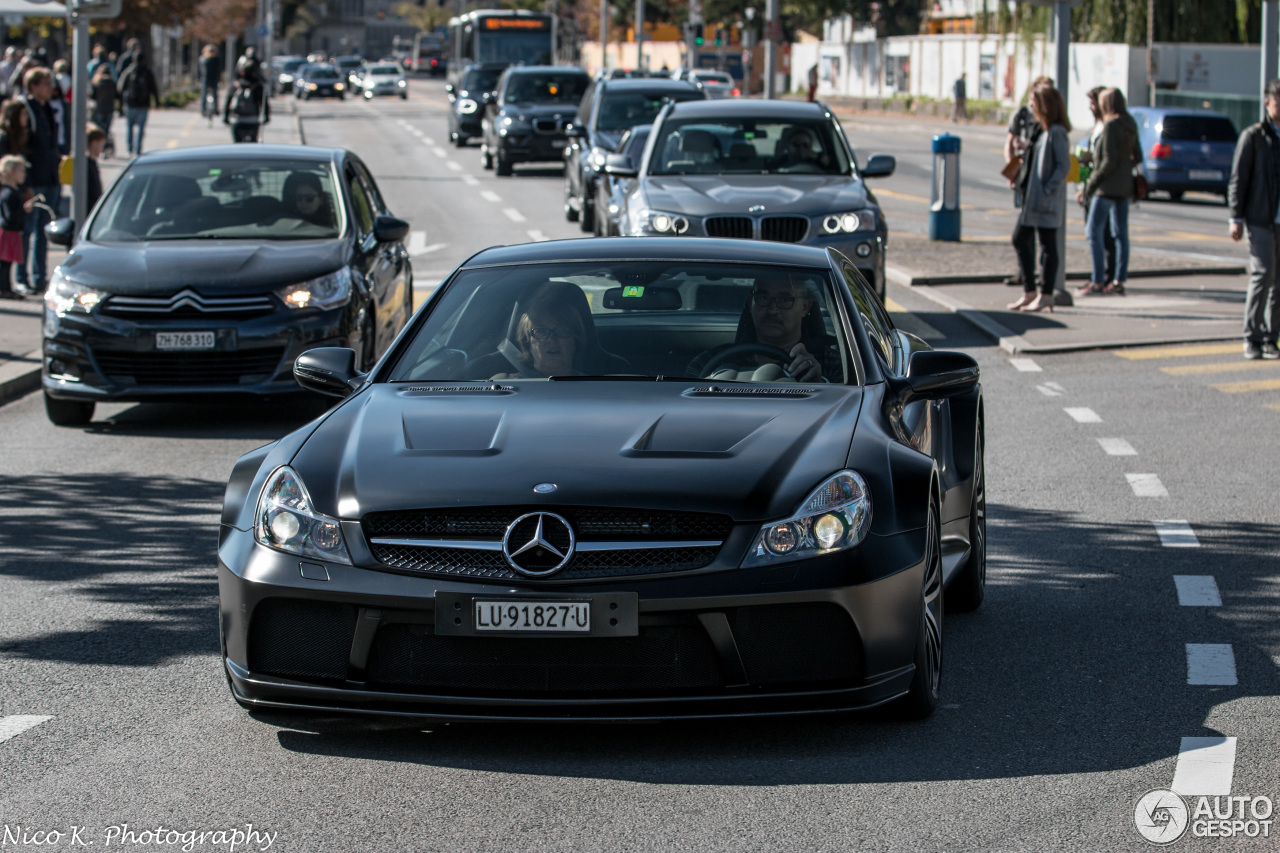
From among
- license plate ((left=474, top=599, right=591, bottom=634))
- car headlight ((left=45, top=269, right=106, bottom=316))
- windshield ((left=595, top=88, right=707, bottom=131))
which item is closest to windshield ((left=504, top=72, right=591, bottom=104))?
windshield ((left=595, top=88, right=707, bottom=131))

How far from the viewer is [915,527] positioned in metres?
5.05

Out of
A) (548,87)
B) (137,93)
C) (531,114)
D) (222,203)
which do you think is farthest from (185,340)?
(137,93)

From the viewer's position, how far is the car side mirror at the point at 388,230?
1179cm

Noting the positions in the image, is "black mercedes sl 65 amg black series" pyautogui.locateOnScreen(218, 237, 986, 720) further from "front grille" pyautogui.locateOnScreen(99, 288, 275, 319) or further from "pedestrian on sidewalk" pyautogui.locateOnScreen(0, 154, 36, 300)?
"pedestrian on sidewalk" pyautogui.locateOnScreen(0, 154, 36, 300)

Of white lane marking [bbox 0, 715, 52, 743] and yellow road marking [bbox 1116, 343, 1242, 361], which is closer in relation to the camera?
white lane marking [bbox 0, 715, 52, 743]

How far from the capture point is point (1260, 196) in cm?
1332

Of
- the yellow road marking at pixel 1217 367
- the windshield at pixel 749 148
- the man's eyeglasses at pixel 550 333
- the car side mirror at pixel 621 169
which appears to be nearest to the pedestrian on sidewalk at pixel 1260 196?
the yellow road marking at pixel 1217 367

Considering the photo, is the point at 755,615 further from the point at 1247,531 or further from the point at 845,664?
the point at 1247,531

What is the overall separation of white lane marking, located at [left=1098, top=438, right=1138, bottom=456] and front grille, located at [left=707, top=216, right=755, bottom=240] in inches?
155

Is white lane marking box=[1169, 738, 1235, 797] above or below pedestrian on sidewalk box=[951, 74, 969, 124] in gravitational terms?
below

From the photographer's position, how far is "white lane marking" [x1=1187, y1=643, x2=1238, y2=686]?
581 centimetres

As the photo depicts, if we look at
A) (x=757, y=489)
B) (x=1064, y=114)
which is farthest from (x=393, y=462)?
(x=1064, y=114)

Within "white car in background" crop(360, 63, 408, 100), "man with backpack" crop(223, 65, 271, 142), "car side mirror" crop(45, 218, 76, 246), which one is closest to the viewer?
"car side mirror" crop(45, 218, 76, 246)

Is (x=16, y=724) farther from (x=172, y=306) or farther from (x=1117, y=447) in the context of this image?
(x=1117, y=447)
